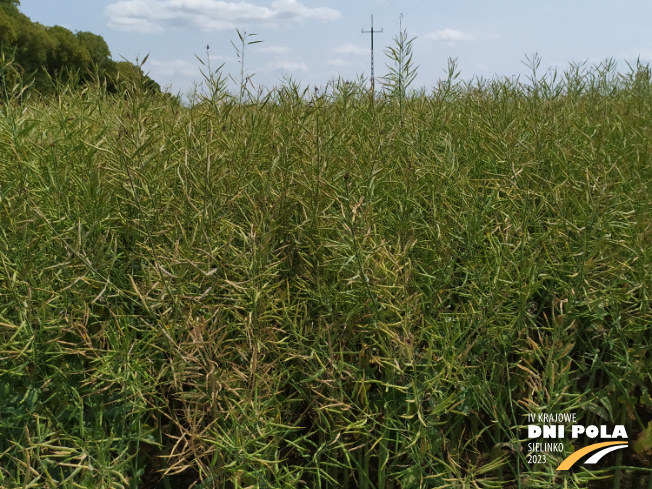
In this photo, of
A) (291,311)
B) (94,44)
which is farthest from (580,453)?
(94,44)

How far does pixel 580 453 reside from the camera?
2.01 metres

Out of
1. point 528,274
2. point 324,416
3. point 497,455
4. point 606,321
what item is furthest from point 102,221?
point 606,321

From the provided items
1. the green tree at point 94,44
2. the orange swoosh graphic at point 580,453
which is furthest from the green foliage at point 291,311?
the green tree at point 94,44

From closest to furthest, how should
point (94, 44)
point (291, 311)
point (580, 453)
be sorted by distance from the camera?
1. point (291, 311)
2. point (580, 453)
3. point (94, 44)

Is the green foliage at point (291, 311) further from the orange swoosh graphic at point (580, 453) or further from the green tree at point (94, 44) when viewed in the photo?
the green tree at point (94, 44)

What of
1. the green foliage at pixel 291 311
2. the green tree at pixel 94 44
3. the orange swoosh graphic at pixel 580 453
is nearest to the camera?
the green foliage at pixel 291 311

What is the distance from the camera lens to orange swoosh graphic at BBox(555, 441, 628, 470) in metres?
1.92

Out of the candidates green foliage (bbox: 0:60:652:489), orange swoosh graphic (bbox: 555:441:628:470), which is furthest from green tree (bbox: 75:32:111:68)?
orange swoosh graphic (bbox: 555:441:628:470)

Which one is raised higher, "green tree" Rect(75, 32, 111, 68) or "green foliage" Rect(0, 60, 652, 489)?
"green tree" Rect(75, 32, 111, 68)

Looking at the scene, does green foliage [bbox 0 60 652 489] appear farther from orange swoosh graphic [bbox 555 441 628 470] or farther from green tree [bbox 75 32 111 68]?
green tree [bbox 75 32 111 68]

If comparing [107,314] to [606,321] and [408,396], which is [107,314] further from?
[606,321]

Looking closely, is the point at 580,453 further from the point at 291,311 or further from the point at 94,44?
the point at 94,44

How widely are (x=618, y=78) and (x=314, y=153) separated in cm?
342

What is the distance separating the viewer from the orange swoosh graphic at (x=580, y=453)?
1921 millimetres
